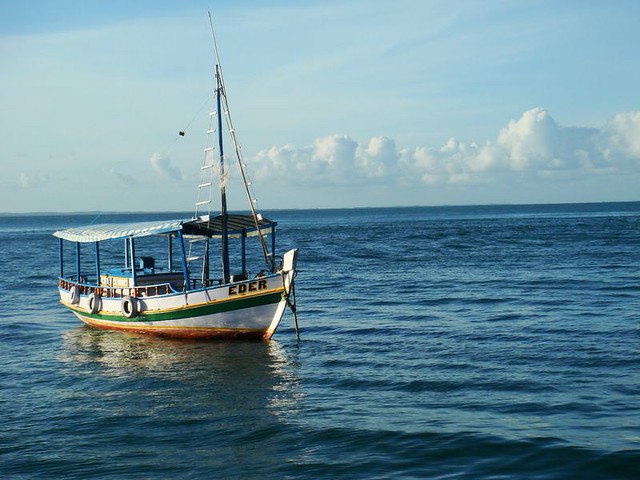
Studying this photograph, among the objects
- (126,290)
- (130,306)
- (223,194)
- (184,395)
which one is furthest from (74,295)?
(184,395)

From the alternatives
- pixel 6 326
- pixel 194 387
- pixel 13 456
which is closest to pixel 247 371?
pixel 194 387

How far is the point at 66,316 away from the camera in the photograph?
37406 mm

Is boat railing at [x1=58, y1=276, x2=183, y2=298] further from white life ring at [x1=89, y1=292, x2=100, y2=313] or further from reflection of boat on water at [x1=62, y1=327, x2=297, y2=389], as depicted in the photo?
reflection of boat on water at [x1=62, y1=327, x2=297, y2=389]

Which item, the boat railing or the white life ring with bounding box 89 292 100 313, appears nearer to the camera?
the boat railing

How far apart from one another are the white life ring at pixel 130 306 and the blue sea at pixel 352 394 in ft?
3.40

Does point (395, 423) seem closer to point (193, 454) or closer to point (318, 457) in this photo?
point (318, 457)

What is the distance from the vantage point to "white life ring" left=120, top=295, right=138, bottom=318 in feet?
100

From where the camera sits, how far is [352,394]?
68.6ft

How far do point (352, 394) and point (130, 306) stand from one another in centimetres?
1265

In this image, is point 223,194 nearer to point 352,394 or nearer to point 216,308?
point 216,308

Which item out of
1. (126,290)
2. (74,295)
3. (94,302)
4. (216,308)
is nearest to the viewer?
(216,308)

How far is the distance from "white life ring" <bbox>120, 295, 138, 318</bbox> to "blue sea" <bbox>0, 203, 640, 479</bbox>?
40.8 inches

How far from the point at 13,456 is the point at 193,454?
3.79 meters

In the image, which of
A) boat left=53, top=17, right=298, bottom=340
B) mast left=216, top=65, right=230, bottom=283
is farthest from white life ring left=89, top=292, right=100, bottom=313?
mast left=216, top=65, right=230, bottom=283
